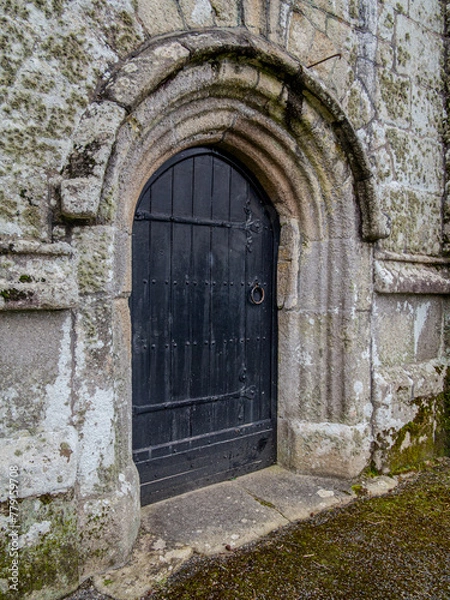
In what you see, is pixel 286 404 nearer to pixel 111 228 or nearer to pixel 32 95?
pixel 111 228

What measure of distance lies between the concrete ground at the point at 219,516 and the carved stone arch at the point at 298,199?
0.17 metres

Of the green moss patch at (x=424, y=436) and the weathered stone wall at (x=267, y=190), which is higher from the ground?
the weathered stone wall at (x=267, y=190)

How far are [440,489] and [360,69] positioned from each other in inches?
107

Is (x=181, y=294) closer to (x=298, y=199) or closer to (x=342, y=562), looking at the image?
(x=298, y=199)

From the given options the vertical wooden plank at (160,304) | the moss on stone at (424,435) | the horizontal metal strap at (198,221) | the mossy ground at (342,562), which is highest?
the horizontal metal strap at (198,221)

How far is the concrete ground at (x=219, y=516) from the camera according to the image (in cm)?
198

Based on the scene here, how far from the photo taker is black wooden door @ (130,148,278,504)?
2.52 meters

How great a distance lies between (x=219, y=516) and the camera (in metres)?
2.46

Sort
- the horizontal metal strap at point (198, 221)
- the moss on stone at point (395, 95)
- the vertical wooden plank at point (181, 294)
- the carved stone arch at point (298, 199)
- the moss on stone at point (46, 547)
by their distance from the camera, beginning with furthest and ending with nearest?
the moss on stone at point (395, 95), the vertical wooden plank at point (181, 294), the horizontal metal strap at point (198, 221), the carved stone arch at point (298, 199), the moss on stone at point (46, 547)

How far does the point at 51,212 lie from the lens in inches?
74.3

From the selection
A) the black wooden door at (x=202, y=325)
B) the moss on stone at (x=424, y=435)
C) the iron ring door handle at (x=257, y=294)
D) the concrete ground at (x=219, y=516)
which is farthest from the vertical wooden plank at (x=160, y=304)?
the moss on stone at (x=424, y=435)

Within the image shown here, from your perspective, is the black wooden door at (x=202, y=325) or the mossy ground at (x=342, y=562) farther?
the black wooden door at (x=202, y=325)

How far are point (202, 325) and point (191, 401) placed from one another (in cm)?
45

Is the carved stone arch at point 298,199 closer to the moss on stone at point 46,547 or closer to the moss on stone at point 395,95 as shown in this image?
the moss on stone at point 46,547
